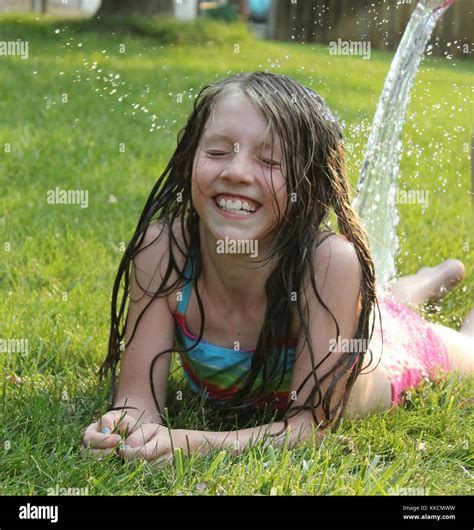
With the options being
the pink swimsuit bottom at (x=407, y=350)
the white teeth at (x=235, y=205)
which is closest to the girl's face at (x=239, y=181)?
the white teeth at (x=235, y=205)

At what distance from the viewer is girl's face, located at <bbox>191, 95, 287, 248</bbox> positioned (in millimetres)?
2244

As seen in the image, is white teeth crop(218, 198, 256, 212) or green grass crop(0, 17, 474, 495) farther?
white teeth crop(218, 198, 256, 212)

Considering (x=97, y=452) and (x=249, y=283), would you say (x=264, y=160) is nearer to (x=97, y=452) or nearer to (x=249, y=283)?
(x=249, y=283)

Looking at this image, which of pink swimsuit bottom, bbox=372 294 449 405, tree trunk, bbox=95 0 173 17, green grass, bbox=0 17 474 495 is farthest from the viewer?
tree trunk, bbox=95 0 173 17

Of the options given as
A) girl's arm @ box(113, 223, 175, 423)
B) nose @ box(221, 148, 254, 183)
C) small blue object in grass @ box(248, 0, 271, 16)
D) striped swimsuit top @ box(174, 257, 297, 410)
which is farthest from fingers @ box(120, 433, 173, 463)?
small blue object in grass @ box(248, 0, 271, 16)

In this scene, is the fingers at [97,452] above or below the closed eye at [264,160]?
below

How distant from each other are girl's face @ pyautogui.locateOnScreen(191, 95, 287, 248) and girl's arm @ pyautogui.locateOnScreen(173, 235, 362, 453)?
19 centimetres

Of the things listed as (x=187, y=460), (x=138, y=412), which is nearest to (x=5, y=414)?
(x=138, y=412)

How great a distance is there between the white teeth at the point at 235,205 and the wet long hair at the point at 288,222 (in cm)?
8

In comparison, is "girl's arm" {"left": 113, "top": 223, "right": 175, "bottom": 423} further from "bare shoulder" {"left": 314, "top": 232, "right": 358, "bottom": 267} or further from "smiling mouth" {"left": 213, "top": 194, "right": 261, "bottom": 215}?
"bare shoulder" {"left": 314, "top": 232, "right": 358, "bottom": 267}

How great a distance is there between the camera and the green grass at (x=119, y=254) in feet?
7.06

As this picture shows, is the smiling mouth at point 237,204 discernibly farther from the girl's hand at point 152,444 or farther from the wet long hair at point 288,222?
the girl's hand at point 152,444
